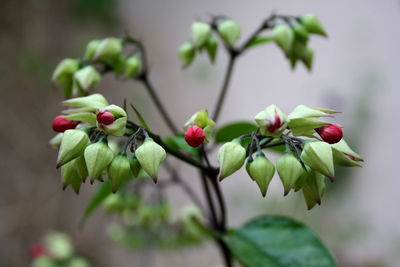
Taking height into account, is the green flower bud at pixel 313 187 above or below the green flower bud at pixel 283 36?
below

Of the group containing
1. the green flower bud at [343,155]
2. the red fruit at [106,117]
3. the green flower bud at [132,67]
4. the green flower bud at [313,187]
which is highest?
the red fruit at [106,117]

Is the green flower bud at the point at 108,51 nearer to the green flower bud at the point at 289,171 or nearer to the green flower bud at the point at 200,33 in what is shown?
the green flower bud at the point at 200,33

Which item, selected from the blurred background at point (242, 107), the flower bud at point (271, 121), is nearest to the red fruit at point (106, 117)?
the flower bud at point (271, 121)

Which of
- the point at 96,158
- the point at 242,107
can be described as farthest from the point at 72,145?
the point at 242,107

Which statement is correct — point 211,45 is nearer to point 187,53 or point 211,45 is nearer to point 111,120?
point 187,53

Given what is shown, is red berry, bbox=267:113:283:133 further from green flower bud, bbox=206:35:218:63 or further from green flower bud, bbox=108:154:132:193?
green flower bud, bbox=206:35:218:63

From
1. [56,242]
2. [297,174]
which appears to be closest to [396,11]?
[56,242]
